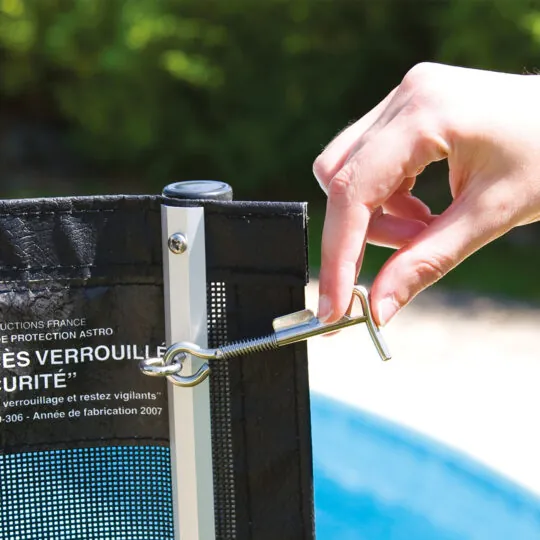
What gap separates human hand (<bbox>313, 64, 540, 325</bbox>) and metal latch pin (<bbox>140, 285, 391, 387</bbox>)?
0.05 feet


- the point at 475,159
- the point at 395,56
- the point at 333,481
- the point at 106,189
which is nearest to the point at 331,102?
the point at 395,56

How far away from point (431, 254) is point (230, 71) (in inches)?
200

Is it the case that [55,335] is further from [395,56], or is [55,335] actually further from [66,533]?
[395,56]

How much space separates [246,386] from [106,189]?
230 inches

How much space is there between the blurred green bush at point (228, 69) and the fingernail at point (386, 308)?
4322 mm

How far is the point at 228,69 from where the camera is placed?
5832 millimetres

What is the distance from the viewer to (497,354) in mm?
3791

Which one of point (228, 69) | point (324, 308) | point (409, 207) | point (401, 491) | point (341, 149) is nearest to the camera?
point (324, 308)

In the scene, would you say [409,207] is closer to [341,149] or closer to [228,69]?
[341,149]

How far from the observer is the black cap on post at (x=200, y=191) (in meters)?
0.92

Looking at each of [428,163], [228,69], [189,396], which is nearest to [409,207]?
[428,163]

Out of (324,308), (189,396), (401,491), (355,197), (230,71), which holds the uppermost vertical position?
(230,71)

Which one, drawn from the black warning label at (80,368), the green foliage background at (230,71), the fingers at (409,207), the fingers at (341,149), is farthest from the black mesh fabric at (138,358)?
the green foliage background at (230,71)

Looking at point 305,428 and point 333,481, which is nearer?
point 305,428
